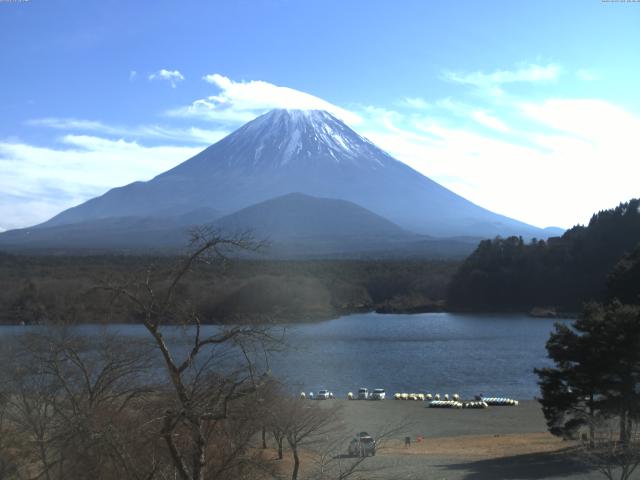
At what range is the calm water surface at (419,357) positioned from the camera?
2472 cm

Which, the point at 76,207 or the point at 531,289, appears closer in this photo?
the point at 531,289

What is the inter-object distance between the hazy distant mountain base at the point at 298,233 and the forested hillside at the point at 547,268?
25.8 meters

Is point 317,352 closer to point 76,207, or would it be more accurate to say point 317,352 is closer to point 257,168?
point 257,168

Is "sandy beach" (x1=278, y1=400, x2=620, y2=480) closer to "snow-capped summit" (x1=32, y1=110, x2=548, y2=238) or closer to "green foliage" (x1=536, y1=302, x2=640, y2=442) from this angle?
"green foliage" (x1=536, y1=302, x2=640, y2=442)

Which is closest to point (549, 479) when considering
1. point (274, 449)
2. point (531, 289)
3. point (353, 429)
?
point (274, 449)

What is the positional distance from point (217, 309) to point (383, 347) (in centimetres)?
1150

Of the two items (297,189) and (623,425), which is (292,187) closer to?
(297,189)

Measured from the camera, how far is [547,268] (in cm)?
5844

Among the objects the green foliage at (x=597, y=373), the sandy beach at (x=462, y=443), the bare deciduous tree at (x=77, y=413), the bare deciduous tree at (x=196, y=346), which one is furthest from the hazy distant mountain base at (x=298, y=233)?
the bare deciduous tree at (x=196, y=346)

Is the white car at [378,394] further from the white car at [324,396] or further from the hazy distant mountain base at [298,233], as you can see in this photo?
the hazy distant mountain base at [298,233]

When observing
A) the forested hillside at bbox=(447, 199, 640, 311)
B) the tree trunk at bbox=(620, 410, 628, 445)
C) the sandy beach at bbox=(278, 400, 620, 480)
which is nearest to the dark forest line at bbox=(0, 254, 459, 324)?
the sandy beach at bbox=(278, 400, 620, 480)

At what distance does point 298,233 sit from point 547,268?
51756 millimetres

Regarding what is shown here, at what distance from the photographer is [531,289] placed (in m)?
58.6

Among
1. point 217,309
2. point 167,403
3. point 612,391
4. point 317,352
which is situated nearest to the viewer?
point 167,403
